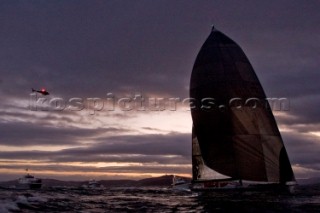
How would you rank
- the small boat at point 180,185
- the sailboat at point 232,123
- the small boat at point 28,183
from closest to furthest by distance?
the sailboat at point 232,123
the small boat at point 180,185
the small boat at point 28,183

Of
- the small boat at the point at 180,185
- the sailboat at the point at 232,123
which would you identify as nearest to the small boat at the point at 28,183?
the small boat at the point at 180,185

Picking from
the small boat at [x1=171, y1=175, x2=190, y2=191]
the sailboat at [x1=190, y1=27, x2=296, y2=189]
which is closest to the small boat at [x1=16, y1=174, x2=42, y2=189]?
the small boat at [x1=171, y1=175, x2=190, y2=191]

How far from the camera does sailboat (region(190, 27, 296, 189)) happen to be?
37375 mm

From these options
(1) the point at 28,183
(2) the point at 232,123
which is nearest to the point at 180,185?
(2) the point at 232,123

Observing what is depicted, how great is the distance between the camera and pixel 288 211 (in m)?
24.4

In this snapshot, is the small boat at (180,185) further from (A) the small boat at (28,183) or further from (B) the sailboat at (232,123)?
(A) the small boat at (28,183)

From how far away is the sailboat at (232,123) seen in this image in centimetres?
3738

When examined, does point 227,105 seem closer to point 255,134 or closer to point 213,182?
point 255,134

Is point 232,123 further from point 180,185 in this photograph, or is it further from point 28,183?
point 28,183

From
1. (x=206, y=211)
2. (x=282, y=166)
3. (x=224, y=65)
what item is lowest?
(x=206, y=211)

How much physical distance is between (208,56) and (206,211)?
64.6 ft

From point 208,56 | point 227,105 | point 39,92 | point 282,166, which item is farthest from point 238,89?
point 39,92

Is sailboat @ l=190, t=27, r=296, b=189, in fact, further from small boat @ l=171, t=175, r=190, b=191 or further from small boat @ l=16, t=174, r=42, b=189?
small boat @ l=16, t=174, r=42, b=189

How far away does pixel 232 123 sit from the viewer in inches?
1517
